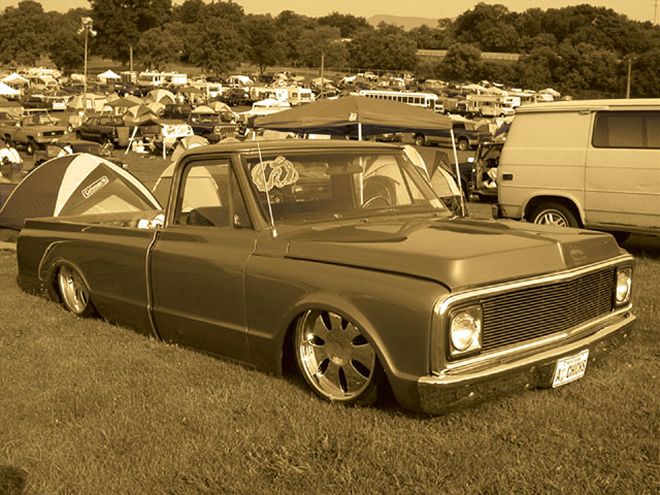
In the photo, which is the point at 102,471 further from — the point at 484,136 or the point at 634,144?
the point at 484,136

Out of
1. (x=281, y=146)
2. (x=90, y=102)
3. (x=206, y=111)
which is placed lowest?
(x=281, y=146)

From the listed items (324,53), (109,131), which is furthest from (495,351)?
(324,53)

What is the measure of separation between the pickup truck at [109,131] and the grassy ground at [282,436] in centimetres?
3373

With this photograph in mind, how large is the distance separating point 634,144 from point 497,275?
270 inches

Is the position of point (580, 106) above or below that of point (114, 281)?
above

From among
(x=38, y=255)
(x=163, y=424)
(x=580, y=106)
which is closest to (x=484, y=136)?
(x=580, y=106)

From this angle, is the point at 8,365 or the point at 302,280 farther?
the point at 8,365

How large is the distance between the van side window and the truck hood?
219 inches

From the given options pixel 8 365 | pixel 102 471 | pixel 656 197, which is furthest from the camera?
pixel 656 197

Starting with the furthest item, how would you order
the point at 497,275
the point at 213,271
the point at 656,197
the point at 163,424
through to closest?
the point at 656,197 → the point at 213,271 → the point at 163,424 → the point at 497,275

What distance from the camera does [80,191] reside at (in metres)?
11.4

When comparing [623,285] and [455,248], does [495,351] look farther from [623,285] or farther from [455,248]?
[623,285]

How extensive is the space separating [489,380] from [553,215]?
7367mm

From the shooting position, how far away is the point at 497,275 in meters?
4.61
